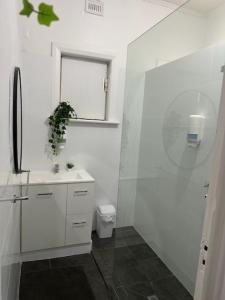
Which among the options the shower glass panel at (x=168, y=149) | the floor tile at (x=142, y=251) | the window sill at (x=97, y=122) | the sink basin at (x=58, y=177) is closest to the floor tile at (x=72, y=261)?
the shower glass panel at (x=168, y=149)

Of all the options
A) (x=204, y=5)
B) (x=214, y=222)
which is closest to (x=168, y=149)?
(x=204, y=5)

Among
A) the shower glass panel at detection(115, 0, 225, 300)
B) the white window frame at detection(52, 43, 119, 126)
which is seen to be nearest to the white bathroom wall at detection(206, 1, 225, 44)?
the shower glass panel at detection(115, 0, 225, 300)

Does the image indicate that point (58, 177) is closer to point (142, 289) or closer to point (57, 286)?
point (57, 286)

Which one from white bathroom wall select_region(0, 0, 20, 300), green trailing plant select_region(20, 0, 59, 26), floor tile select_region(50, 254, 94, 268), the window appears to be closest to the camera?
green trailing plant select_region(20, 0, 59, 26)

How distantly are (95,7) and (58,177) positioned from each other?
1.84 m

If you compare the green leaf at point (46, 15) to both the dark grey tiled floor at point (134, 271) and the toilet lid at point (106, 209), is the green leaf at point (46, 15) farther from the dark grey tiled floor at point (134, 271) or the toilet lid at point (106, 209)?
the toilet lid at point (106, 209)

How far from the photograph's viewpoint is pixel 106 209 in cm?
257

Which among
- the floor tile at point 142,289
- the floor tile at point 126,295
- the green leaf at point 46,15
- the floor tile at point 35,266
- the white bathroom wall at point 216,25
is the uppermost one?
the white bathroom wall at point 216,25

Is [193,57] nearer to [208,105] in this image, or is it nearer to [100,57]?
[208,105]

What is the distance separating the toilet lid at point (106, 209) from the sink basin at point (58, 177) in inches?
19.1

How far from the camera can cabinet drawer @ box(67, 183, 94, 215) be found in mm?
2139

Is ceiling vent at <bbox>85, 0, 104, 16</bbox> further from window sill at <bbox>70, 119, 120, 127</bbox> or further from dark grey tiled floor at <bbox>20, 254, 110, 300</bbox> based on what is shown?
dark grey tiled floor at <bbox>20, 254, 110, 300</bbox>

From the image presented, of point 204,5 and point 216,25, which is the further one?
point 204,5

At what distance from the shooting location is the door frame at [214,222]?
559 mm
